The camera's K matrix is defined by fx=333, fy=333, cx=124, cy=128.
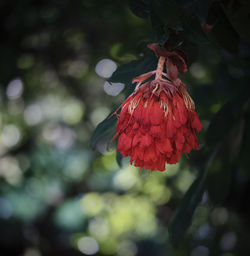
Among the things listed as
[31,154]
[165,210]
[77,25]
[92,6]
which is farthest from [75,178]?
[92,6]

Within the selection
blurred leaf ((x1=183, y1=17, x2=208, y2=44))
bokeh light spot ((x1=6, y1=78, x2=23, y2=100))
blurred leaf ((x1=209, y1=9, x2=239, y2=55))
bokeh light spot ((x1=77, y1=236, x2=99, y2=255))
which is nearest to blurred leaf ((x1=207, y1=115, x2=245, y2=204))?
blurred leaf ((x1=209, y1=9, x2=239, y2=55))

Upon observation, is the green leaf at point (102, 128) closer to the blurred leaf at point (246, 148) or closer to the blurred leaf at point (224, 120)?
the blurred leaf at point (224, 120)

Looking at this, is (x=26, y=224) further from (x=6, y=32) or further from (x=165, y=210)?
(x=6, y=32)

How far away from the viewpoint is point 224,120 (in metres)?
0.83

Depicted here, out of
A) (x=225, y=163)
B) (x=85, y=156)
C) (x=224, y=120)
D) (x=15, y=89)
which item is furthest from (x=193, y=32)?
(x=85, y=156)

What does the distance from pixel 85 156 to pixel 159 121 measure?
6.13 feet

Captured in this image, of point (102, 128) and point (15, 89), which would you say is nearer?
point (102, 128)

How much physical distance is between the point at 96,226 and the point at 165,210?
0.68 m

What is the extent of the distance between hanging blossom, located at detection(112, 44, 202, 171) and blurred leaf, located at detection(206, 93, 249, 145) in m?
0.31

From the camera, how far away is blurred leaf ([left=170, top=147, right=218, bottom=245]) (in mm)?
745

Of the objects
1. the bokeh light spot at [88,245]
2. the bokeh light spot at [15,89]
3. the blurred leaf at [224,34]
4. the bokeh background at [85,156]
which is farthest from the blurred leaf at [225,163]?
the bokeh light spot at [88,245]

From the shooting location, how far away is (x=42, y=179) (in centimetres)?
223

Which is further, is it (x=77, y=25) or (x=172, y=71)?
(x=77, y=25)

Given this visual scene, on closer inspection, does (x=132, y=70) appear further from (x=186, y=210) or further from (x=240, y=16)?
(x=186, y=210)
